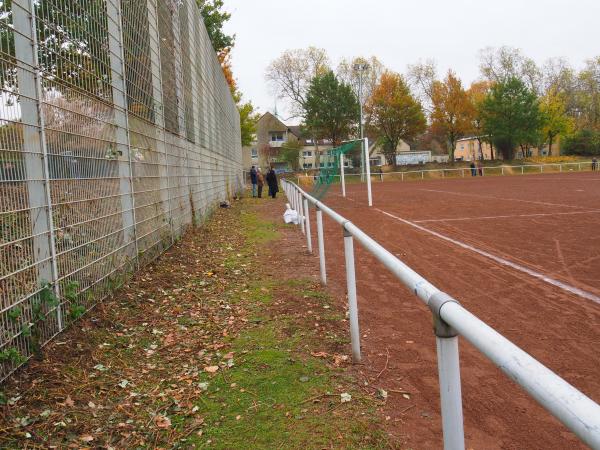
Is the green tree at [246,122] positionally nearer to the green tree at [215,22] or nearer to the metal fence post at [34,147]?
the green tree at [215,22]

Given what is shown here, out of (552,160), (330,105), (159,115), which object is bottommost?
(552,160)

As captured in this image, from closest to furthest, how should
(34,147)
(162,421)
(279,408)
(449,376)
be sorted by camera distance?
(449,376), (162,421), (279,408), (34,147)

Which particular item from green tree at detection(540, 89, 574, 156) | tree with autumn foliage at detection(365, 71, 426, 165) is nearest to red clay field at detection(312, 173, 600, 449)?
tree with autumn foliage at detection(365, 71, 426, 165)

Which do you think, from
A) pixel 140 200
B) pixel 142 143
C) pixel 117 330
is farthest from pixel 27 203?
pixel 142 143

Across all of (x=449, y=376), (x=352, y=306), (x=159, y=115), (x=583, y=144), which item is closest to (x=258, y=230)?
(x=159, y=115)

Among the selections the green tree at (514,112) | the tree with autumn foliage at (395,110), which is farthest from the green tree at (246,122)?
the green tree at (514,112)

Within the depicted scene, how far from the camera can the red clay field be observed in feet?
9.32

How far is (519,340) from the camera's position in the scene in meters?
3.97

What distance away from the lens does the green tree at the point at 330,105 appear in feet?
185

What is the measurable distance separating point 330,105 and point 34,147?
2173 inches

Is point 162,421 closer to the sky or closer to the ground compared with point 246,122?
closer to the ground

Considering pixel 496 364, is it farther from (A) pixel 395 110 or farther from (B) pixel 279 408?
(A) pixel 395 110

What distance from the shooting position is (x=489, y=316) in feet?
15.1

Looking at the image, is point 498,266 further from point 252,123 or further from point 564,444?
point 252,123
